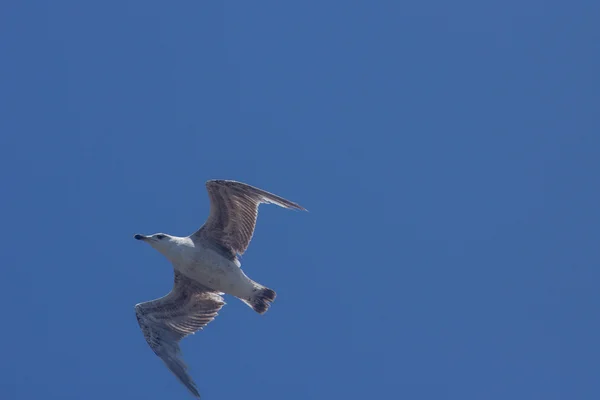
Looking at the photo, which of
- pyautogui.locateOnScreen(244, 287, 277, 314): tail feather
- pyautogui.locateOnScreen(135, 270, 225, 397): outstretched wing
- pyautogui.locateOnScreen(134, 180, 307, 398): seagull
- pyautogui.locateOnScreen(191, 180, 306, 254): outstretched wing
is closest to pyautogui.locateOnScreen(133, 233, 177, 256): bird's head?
pyautogui.locateOnScreen(134, 180, 307, 398): seagull

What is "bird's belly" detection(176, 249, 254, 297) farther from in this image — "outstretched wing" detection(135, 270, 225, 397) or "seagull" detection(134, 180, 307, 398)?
"outstretched wing" detection(135, 270, 225, 397)

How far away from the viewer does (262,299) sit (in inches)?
694

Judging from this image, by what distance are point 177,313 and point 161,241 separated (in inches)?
64.9

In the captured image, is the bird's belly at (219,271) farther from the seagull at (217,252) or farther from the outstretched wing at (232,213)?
the outstretched wing at (232,213)

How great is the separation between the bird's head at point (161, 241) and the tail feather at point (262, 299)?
1641 millimetres

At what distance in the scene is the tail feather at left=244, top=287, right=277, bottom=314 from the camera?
1761 cm

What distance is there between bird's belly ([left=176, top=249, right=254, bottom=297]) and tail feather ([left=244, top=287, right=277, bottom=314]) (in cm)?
14

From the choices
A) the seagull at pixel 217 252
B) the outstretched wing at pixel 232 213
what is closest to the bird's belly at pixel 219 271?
the seagull at pixel 217 252

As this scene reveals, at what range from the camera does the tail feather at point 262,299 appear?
17.6 meters

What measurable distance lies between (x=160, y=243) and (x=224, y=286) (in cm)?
132

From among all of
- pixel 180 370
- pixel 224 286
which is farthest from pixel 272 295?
pixel 180 370

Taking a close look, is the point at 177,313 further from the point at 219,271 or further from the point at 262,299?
the point at 262,299

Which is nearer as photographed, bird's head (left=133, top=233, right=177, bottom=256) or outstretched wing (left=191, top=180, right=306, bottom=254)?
outstretched wing (left=191, top=180, right=306, bottom=254)

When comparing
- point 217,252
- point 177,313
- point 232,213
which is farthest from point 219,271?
point 177,313
